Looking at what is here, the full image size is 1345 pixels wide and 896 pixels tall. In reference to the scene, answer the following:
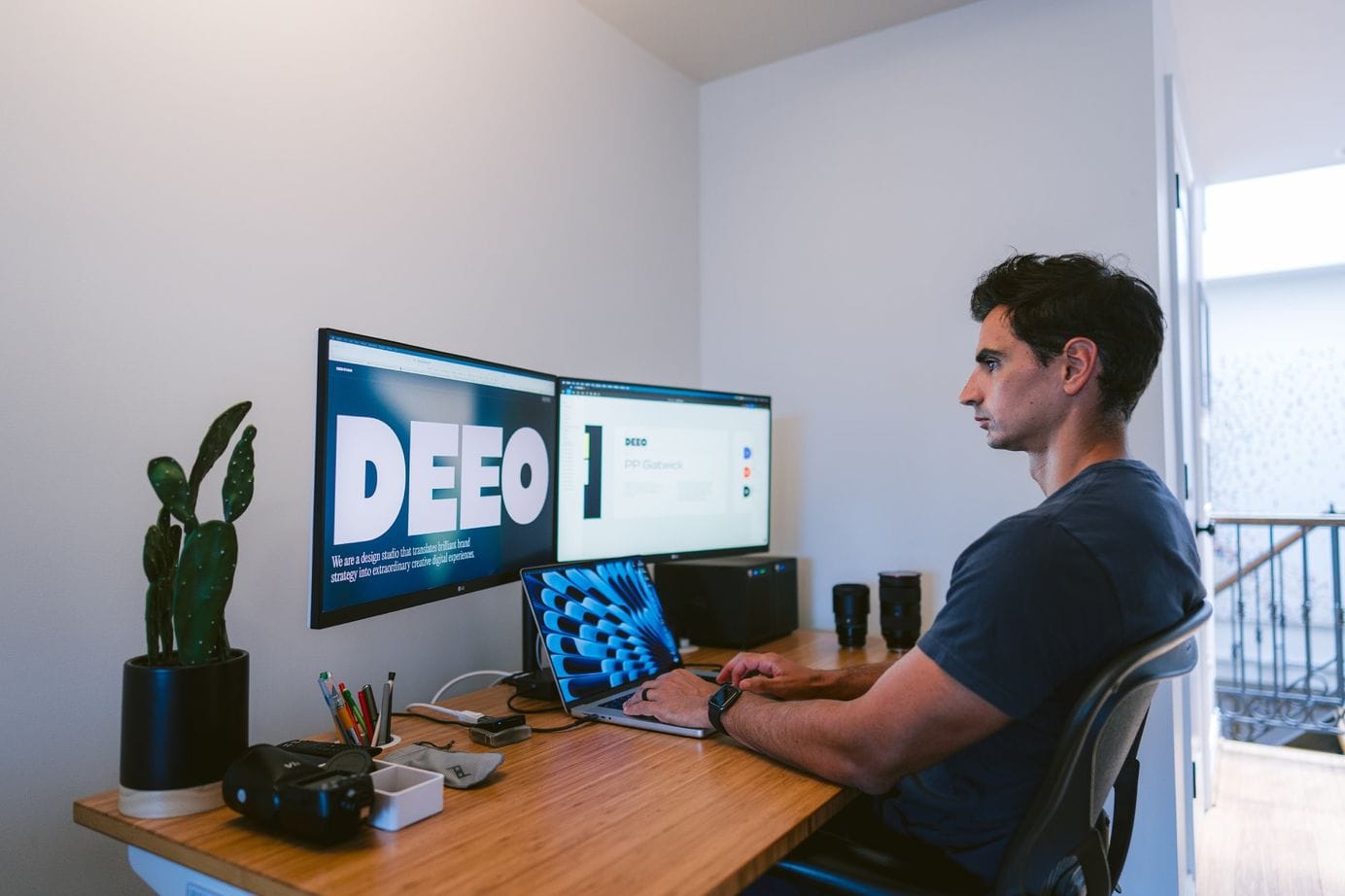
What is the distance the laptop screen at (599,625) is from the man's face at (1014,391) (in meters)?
0.73

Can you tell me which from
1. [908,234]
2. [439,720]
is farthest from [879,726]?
[908,234]

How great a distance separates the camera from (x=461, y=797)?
106 cm

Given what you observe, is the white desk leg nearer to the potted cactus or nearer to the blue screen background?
the potted cactus

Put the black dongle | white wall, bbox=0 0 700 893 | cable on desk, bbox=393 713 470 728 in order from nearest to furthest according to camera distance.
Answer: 1. white wall, bbox=0 0 700 893
2. the black dongle
3. cable on desk, bbox=393 713 470 728

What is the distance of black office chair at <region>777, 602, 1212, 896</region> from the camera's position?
2.91 feet

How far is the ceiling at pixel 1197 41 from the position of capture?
2320mm

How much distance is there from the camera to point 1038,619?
0.95 m

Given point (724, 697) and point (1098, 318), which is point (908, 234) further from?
point (724, 697)

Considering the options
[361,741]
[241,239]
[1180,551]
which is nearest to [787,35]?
[241,239]

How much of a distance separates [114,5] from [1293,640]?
247 inches

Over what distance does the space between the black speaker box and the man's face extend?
835 mm

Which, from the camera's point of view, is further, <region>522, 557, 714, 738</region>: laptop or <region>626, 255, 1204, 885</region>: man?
<region>522, 557, 714, 738</region>: laptop

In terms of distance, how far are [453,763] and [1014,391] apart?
0.97m

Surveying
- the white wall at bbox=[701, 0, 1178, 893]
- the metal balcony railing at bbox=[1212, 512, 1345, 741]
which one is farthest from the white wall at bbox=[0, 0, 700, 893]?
the metal balcony railing at bbox=[1212, 512, 1345, 741]
